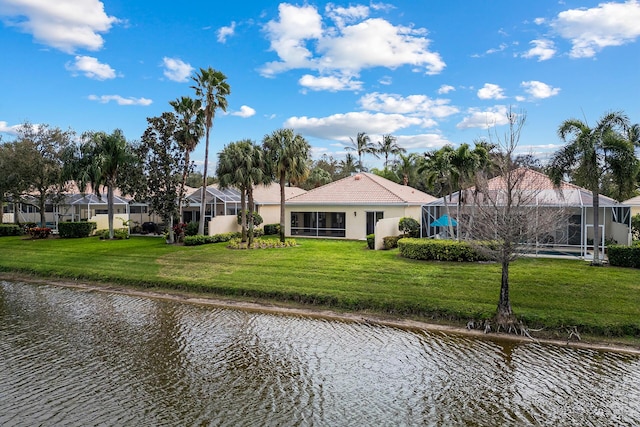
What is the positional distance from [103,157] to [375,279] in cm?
2247

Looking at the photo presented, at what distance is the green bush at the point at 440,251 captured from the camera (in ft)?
65.5

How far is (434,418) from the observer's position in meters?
8.06

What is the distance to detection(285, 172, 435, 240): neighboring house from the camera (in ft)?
99.1

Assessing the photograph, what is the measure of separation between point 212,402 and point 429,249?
47.2 feet

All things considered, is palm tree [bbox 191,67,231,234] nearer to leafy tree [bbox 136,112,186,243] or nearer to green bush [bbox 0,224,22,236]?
leafy tree [bbox 136,112,186,243]

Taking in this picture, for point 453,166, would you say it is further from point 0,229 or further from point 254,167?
point 0,229

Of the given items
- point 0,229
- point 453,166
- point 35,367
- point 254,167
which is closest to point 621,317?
point 453,166

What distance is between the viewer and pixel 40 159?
35062mm

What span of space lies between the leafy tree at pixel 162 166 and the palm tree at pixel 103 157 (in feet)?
7.39

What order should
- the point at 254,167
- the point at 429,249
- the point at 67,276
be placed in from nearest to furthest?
→ 1. the point at 429,249
2. the point at 67,276
3. the point at 254,167

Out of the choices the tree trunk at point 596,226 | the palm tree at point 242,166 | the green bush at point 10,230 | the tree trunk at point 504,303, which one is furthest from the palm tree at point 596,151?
the green bush at point 10,230

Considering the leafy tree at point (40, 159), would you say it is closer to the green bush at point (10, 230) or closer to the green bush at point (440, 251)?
the green bush at point (10, 230)

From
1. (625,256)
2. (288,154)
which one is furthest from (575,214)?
(288,154)

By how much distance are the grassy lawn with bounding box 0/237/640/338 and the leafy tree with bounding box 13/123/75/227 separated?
32.7 feet
